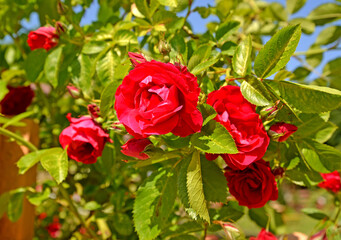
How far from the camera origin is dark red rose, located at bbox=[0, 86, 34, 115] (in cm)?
104

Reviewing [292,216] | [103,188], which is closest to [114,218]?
[103,188]

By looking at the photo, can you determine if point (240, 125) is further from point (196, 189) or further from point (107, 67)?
point (107, 67)

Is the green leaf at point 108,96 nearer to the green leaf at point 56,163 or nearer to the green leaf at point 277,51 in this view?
the green leaf at point 56,163

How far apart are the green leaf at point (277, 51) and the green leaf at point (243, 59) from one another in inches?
0.6

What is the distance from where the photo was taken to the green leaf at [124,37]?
2.35ft

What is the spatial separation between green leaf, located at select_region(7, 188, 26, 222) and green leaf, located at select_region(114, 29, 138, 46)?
1.64 feet

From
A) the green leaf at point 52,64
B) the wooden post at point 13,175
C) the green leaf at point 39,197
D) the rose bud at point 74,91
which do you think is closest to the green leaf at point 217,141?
the rose bud at point 74,91

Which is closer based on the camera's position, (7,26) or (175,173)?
(175,173)

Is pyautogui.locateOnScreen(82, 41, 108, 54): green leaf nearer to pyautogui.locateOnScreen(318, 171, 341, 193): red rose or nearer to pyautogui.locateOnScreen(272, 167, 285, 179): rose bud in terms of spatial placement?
pyautogui.locateOnScreen(272, 167, 285, 179): rose bud

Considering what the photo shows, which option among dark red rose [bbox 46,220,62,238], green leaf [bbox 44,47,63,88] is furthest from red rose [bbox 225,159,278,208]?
dark red rose [bbox 46,220,62,238]

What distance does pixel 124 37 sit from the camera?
0.73 m

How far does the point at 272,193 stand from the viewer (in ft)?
1.93

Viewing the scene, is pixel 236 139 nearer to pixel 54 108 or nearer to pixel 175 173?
pixel 175 173

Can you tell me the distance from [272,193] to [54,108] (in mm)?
938
